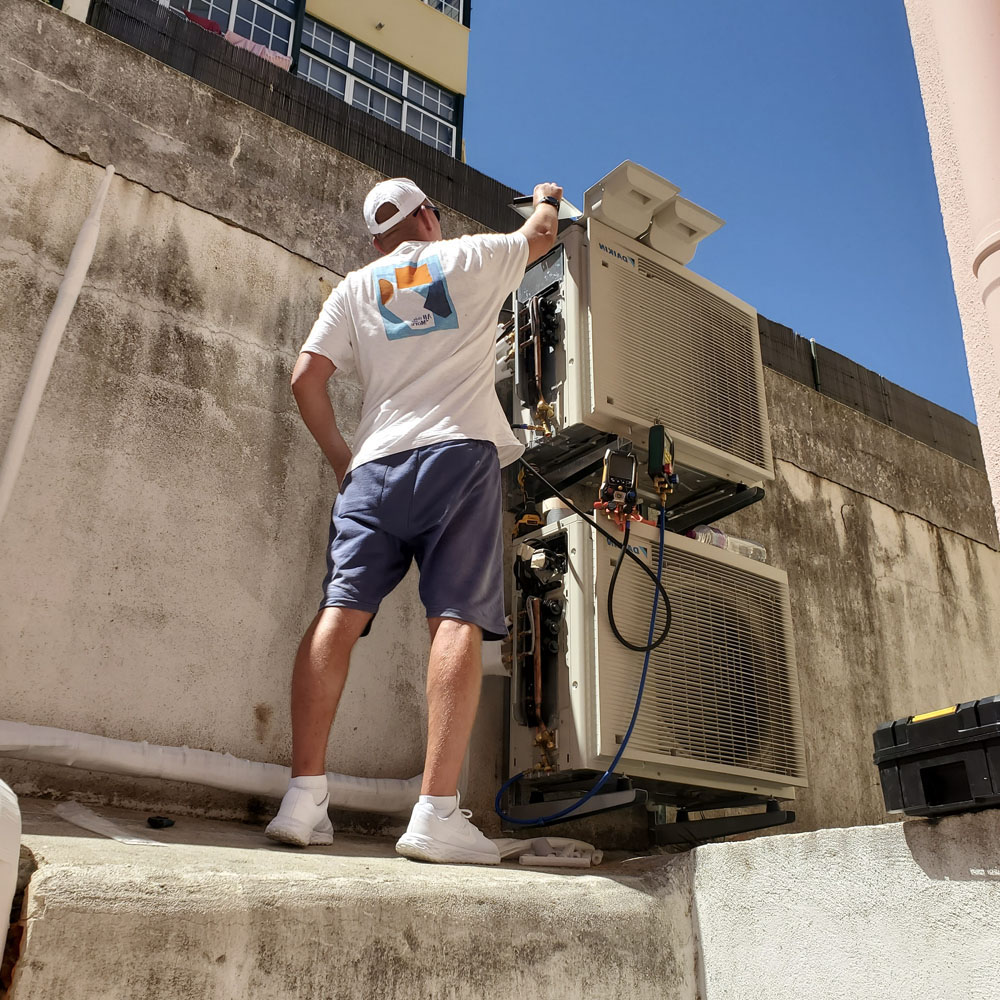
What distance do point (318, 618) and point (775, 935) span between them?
1.07 m

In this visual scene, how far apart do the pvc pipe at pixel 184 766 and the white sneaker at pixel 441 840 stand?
0.48 m

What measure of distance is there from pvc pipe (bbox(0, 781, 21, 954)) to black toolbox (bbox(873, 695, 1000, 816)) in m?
1.28

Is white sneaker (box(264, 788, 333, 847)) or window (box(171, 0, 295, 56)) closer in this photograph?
white sneaker (box(264, 788, 333, 847))

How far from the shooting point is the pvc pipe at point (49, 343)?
7.02 ft

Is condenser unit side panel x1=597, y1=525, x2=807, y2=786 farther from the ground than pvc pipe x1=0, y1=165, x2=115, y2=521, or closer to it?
closer to it

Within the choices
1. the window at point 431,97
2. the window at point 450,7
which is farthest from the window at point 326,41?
the window at point 450,7

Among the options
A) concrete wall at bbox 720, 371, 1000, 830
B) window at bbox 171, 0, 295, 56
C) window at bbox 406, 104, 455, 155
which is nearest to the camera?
concrete wall at bbox 720, 371, 1000, 830

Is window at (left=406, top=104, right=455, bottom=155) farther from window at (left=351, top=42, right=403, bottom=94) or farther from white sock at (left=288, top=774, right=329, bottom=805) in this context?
white sock at (left=288, top=774, right=329, bottom=805)

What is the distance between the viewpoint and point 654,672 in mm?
A: 2361

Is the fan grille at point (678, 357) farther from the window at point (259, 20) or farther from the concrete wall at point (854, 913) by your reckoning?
the window at point (259, 20)

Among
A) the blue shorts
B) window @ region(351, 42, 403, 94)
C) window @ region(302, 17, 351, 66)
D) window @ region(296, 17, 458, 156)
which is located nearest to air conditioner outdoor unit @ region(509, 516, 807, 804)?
the blue shorts

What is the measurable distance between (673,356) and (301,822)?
1643mm

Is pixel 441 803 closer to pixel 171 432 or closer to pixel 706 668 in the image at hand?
pixel 706 668

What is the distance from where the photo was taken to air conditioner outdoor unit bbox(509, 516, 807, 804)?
2283 mm
